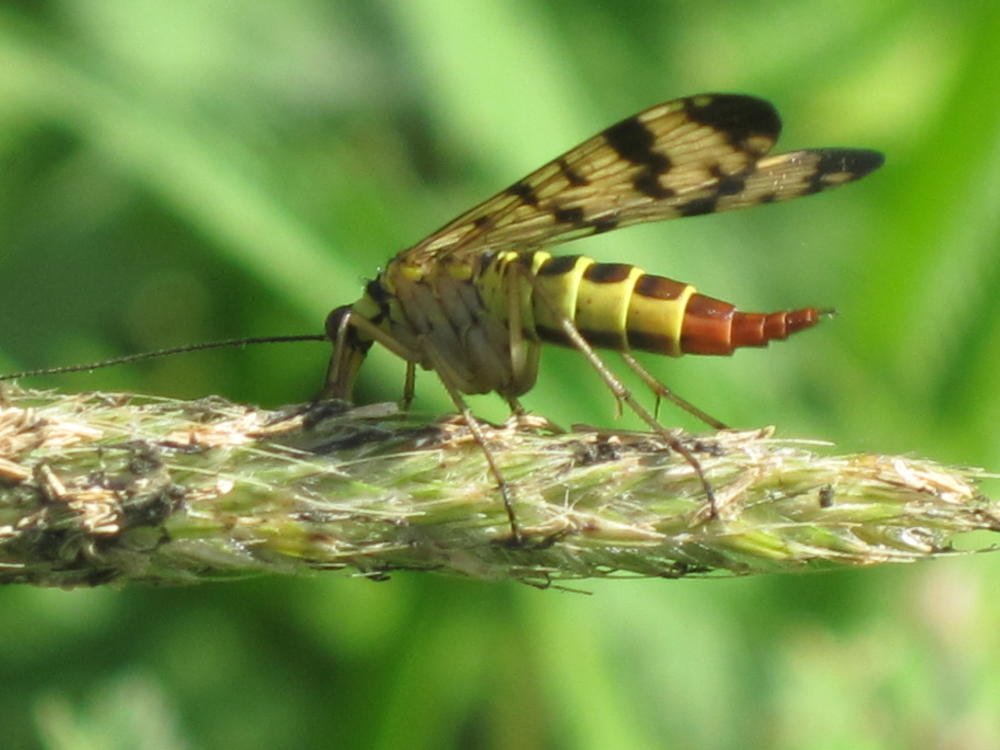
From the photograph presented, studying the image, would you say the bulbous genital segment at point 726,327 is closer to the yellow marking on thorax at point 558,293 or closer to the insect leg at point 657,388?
the insect leg at point 657,388

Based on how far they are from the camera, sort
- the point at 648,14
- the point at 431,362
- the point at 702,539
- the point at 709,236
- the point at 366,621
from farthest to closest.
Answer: the point at 648,14 → the point at 709,236 → the point at 366,621 → the point at 431,362 → the point at 702,539

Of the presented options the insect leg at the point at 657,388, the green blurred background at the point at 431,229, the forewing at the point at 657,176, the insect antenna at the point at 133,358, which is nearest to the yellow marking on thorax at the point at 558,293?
the forewing at the point at 657,176

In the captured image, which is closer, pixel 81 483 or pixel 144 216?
pixel 81 483

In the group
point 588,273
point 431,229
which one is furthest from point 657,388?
point 431,229

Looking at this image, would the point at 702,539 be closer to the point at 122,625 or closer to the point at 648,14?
the point at 122,625

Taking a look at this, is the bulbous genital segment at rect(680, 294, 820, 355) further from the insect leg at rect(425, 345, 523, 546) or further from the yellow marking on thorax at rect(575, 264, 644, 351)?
the insect leg at rect(425, 345, 523, 546)

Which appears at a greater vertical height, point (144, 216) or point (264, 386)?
point (144, 216)

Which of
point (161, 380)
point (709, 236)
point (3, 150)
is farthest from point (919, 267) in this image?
point (3, 150)

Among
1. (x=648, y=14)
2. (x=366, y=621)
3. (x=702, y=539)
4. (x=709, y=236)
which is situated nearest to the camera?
(x=702, y=539)
